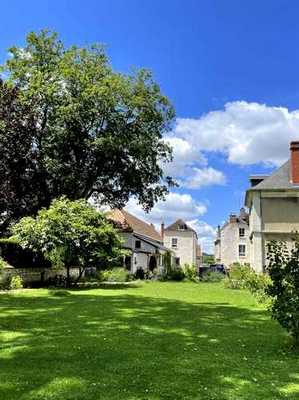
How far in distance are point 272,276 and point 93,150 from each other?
27247 millimetres

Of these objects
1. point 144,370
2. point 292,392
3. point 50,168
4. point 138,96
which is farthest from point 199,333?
point 138,96

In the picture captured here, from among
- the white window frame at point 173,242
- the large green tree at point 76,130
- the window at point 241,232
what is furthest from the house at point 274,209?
the white window frame at point 173,242

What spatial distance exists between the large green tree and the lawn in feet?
69.0

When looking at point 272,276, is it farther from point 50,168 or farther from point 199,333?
point 50,168

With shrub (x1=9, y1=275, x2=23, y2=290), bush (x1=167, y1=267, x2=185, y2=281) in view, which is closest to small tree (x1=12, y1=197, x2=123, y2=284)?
shrub (x1=9, y1=275, x2=23, y2=290)

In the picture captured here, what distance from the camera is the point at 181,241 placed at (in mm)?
78562

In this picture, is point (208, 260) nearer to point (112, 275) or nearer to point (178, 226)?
point (178, 226)

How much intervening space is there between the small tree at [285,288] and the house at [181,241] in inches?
2698

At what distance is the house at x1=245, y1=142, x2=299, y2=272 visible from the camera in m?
32.6

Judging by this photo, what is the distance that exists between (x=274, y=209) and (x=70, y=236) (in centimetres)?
1496

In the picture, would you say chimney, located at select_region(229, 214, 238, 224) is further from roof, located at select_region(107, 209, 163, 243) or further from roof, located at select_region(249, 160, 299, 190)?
roof, located at select_region(249, 160, 299, 190)

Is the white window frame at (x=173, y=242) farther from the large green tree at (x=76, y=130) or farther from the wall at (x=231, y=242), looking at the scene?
the large green tree at (x=76, y=130)

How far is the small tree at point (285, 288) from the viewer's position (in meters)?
8.42

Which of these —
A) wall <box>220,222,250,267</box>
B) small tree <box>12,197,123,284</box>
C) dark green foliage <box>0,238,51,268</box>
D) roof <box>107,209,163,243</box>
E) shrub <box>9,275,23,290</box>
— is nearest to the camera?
shrub <box>9,275,23,290</box>
